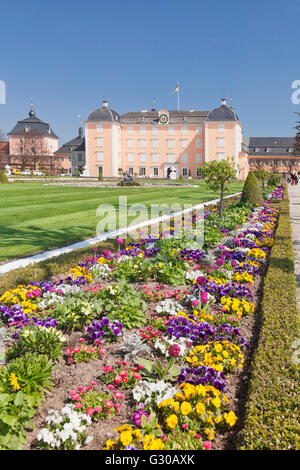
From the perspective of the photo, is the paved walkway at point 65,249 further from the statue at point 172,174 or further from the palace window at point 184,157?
the palace window at point 184,157

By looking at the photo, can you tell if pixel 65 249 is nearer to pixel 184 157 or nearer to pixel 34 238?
pixel 34 238

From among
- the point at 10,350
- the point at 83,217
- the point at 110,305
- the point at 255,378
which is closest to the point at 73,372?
the point at 10,350

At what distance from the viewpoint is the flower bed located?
2369 millimetres

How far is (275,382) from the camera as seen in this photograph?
9.11 ft

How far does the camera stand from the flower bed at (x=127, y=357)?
2.37 meters

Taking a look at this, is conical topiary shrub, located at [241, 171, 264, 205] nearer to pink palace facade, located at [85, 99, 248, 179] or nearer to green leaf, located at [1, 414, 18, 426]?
green leaf, located at [1, 414, 18, 426]

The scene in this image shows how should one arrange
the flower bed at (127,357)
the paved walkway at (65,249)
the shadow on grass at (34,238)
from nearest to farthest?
the flower bed at (127,357) < the paved walkway at (65,249) < the shadow on grass at (34,238)

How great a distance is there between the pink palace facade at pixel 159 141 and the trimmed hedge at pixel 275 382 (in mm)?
50406

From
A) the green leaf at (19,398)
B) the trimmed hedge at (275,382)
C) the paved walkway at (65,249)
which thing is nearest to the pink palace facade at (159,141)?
the paved walkway at (65,249)

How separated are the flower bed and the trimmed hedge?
17 cm

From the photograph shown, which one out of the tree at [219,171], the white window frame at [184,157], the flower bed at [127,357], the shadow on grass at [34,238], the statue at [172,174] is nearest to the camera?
the flower bed at [127,357]

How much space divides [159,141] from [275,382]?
54868 millimetres

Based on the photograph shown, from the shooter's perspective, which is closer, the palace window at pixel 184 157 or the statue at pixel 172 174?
the statue at pixel 172 174

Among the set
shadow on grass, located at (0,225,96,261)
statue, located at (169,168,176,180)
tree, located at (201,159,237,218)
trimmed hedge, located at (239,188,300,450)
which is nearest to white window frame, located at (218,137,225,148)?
statue, located at (169,168,176,180)
